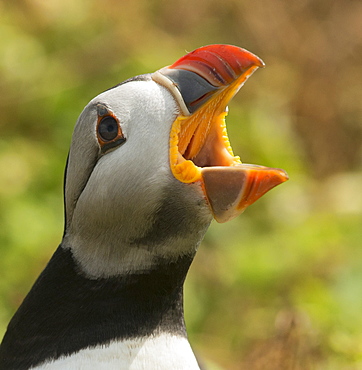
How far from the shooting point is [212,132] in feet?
6.75

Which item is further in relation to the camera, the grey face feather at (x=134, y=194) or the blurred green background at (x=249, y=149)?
the blurred green background at (x=249, y=149)

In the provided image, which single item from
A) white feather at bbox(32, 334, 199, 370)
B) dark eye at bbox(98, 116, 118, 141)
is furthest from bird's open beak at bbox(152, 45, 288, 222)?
white feather at bbox(32, 334, 199, 370)

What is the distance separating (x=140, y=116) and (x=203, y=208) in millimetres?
297

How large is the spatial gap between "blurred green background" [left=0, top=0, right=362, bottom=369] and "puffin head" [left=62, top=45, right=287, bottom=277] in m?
1.09

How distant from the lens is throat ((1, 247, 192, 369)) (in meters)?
2.04

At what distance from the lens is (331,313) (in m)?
3.67

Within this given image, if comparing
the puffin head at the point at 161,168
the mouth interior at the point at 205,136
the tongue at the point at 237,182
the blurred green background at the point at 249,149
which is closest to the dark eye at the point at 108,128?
the puffin head at the point at 161,168

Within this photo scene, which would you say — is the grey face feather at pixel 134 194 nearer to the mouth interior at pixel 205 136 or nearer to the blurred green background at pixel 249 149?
the mouth interior at pixel 205 136

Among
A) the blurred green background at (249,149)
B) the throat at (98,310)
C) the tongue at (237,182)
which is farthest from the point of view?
the blurred green background at (249,149)

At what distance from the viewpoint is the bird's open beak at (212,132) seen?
6.31ft

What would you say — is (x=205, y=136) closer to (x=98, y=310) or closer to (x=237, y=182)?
(x=237, y=182)

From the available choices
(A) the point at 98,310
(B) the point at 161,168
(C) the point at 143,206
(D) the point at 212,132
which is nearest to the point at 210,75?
(D) the point at 212,132

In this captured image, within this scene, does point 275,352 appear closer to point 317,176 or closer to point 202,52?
point 202,52

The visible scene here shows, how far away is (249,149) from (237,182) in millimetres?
3235
